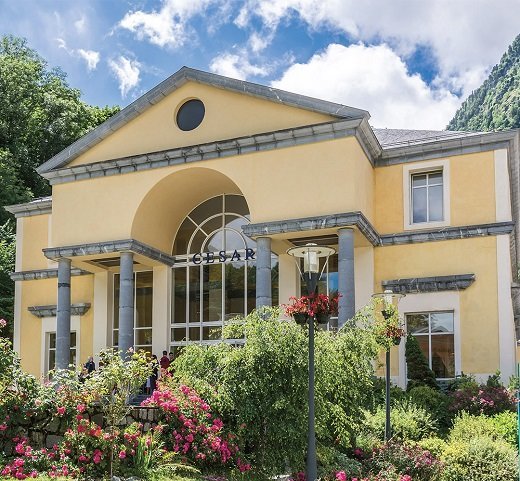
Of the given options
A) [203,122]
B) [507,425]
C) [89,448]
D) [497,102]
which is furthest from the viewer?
[497,102]

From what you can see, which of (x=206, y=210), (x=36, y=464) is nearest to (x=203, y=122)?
(x=206, y=210)

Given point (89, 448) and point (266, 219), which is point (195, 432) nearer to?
point (89, 448)

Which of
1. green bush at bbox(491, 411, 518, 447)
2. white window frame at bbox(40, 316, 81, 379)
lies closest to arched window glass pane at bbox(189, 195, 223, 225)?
white window frame at bbox(40, 316, 81, 379)

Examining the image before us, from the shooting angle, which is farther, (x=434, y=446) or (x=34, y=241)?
(x=34, y=241)

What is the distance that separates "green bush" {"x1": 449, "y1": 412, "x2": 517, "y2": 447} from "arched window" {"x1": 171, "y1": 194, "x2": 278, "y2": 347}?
381 inches

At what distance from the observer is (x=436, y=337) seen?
73.4 ft

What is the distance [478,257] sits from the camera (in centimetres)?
2206

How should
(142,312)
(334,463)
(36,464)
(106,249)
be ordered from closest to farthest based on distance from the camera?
(36,464) → (334,463) → (106,249) → (142,312)

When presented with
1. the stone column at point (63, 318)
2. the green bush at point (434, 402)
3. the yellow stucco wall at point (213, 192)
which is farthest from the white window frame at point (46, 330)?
the green bush at point (434, 402)

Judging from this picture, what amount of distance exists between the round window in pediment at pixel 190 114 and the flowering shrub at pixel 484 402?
1198 cm

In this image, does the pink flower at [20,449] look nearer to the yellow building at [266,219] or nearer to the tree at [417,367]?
the yellow building at [266,219]

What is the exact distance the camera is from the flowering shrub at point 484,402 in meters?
18.8

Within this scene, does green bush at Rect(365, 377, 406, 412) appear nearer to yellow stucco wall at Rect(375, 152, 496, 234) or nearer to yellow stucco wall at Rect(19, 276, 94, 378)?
yellow stucco wall at Rect(375, 152, 496, 234)

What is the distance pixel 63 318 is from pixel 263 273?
7568 mm
